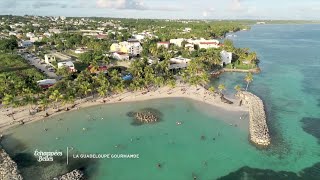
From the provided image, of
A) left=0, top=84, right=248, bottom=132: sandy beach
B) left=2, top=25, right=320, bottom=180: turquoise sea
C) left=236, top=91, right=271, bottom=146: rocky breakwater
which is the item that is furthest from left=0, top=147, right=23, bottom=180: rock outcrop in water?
left=236, top=91, right=271, bottom=146: rocky breakwater

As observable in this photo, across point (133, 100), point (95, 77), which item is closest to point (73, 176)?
point (133, 100)

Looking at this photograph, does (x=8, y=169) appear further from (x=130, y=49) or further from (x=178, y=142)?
(x=130, y=49)

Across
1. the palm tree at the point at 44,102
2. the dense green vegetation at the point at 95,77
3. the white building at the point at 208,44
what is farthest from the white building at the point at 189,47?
the palm tree at the point at 44,102

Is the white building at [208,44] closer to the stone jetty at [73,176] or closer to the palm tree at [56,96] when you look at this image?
the palm tree at [56,96]

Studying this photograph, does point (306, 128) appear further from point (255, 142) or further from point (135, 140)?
point (135, 140)

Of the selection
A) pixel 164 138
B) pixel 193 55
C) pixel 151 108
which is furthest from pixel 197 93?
pixel 193 55
